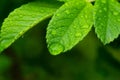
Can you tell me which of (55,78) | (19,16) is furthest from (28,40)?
(19,16)

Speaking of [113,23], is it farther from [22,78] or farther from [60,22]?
[22,78]

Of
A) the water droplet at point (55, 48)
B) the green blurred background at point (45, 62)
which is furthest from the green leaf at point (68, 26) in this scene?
the green blurred background at point (45, 62)

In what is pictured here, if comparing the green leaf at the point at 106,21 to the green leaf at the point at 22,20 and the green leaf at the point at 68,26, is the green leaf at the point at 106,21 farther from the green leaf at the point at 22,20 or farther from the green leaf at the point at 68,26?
the green leaf at the point at 22,20

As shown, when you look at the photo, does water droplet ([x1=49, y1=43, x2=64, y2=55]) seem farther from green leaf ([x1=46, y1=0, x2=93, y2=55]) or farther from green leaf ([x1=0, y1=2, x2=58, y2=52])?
green leaf ([x1=0, y1=2, x2=58, y2=52])

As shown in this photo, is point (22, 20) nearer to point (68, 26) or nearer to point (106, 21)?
point (68, 26)

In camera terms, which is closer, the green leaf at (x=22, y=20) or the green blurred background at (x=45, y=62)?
the green leaf at (x=22, y=20)

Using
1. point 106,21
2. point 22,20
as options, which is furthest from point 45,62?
point 106,21

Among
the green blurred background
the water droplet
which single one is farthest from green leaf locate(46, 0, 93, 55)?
the green blurred background

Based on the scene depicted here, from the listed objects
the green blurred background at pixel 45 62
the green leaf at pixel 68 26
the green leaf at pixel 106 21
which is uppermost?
the green leaf at pixel 68 26
